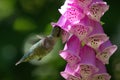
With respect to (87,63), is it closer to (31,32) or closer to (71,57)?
(71,57)

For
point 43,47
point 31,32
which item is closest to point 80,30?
point 43,47

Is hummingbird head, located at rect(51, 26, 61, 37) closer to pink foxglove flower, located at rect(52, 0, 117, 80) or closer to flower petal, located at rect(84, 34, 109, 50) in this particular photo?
pink foxglove flower, located at rect(52, 0, 117, 80)

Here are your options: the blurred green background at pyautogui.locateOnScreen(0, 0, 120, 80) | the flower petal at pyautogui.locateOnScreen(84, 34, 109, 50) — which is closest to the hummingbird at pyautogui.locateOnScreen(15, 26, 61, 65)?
the flower petal at pyautogui.locateOnScreen(84, 34, 109, 50)

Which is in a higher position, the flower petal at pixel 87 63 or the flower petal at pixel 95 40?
the flower petal at pixel 95 40

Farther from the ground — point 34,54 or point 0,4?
point 34,54

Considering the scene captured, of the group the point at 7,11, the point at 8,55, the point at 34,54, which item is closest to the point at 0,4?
the point at 7,11

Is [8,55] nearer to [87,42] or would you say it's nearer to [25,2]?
[25,2]

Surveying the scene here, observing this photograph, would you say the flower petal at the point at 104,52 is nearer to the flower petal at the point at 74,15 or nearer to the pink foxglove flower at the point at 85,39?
the pink foxglove flower at the point at 85,39

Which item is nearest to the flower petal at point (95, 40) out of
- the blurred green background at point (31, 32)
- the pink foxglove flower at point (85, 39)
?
the pink foxglove flower at point (85, 39)

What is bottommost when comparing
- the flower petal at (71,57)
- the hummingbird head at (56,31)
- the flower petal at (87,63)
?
the flower petal at (87,63)
